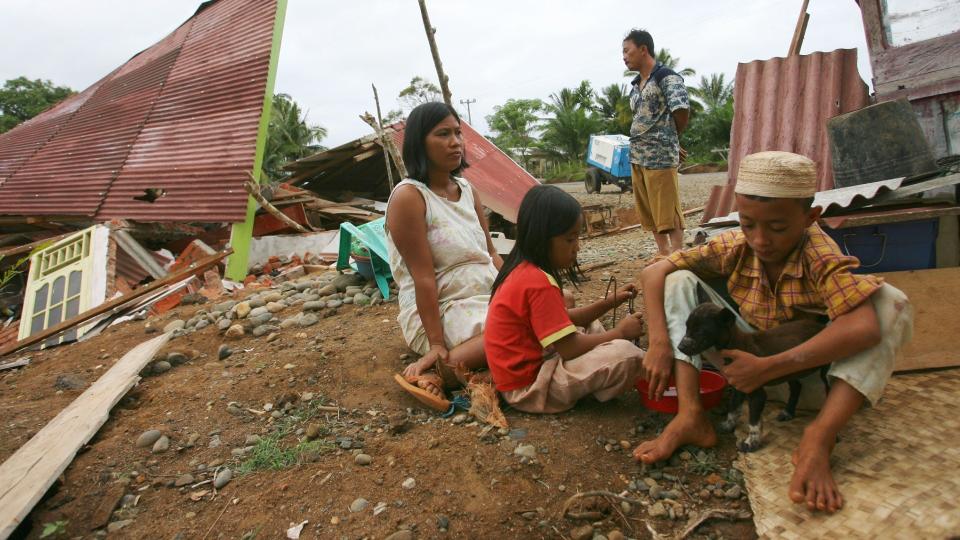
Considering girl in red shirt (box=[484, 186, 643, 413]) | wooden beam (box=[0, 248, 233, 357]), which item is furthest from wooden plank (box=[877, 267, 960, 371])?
wooden beam (box=[0, 248, 233, 357])

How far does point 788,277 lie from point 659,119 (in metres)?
2.53

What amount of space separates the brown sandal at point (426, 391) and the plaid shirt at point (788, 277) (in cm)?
117

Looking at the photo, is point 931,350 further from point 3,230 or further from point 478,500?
point 3,230

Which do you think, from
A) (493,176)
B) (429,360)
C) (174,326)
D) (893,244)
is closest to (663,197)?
(893,244)

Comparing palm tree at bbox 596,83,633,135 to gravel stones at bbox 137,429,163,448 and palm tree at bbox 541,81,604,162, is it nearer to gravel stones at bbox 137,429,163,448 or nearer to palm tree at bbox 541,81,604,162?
palm tree at bbox 541,81,604,162

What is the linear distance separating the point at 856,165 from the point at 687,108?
1.18m

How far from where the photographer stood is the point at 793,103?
4.63 meters

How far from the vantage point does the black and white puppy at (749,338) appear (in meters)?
1.68

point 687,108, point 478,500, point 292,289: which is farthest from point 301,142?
point 478,500

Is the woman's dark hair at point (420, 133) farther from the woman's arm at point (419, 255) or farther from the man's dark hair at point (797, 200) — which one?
the man's dark hair at point (797, 200)

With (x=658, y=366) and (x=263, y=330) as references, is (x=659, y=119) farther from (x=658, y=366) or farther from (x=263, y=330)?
(x=263, y=330)

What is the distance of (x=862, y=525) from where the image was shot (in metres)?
1.42

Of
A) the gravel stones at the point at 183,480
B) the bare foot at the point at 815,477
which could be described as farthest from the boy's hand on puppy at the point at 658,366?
the gravel stones at the point at 183,480

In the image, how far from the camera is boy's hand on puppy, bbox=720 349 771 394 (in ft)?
5.36
